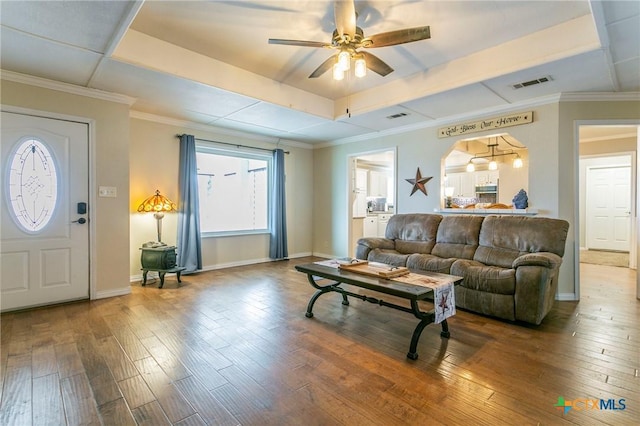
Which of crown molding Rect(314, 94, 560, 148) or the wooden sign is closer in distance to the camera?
crown molding Rect(314, 94, 560, 148)

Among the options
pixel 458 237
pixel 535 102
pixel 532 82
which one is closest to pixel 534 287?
pixel 458 237

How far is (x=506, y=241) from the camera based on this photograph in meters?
3.71

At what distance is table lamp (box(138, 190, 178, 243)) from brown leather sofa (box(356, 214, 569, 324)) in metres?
3.01

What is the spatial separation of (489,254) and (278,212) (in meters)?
3.94

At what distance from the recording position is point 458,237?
4.18 m

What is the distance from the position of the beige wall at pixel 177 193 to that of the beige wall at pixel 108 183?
0.50 m

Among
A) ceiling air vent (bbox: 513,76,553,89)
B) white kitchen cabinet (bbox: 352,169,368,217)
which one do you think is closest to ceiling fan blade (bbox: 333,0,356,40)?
ceiling air vent (bbox: 513,76,553,89)

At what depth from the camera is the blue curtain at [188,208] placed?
16.6ft

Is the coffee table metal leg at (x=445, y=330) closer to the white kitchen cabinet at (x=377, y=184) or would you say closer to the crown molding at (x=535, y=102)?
the crown molding at (x=535, y=102)

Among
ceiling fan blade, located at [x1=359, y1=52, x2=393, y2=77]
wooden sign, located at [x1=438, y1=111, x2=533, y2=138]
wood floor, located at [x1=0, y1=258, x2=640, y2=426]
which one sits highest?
ceiling fan blade, located at [x1=359, y1=52, x2=393, y2=77]

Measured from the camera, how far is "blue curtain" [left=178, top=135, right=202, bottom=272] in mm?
5066

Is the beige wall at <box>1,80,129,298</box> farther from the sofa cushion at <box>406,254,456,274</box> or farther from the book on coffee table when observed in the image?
the sofa cushion at <box>406,254,456,274</box>

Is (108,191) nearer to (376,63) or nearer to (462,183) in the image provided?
(376,63)

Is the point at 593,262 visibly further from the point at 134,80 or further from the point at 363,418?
the point at 134,80
